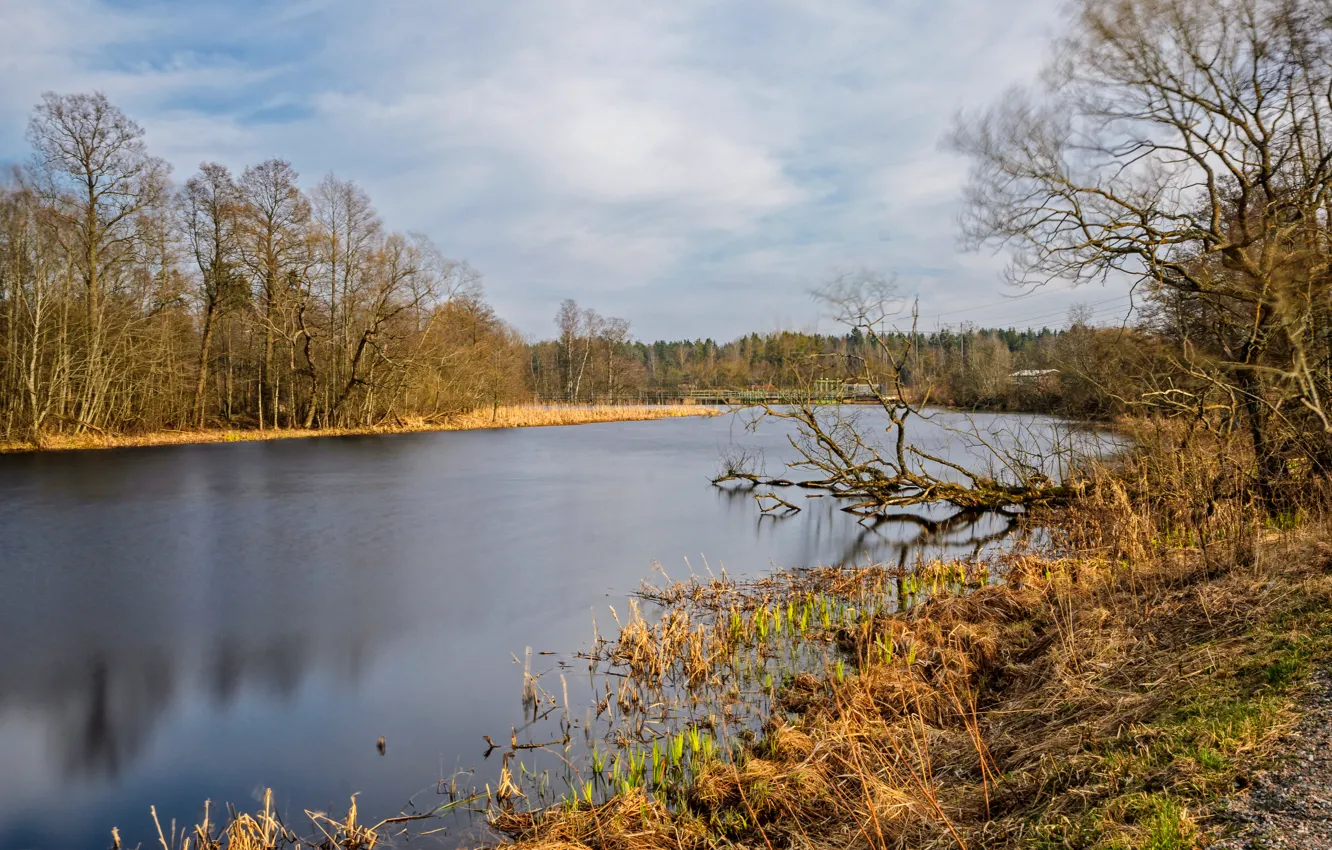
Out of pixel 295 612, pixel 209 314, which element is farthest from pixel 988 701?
pixel 209 314

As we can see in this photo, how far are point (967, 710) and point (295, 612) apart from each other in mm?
7657

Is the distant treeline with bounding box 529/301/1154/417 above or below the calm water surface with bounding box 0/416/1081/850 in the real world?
above

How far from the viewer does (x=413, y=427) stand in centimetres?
4044

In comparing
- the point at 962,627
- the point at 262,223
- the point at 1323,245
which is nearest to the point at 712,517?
the point at 962,627

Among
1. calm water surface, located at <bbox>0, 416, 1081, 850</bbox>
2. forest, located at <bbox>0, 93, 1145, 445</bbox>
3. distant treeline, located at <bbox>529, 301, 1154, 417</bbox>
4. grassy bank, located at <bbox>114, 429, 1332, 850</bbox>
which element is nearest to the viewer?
grassy bank, located at <bbox>114, 429, 1332, 850</bbox>

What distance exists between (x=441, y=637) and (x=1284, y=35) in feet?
37.4

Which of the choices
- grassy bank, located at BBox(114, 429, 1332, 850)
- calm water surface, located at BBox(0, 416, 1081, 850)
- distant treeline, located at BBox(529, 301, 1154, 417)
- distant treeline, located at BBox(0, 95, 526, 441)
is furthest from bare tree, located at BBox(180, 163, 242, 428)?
grassy bank, located at BBox(114, 429, 1332, 850)

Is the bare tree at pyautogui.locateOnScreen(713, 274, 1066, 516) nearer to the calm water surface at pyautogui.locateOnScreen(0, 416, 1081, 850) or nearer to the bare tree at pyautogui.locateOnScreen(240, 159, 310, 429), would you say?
the calm water surface at pyautogui.locateOnScreen(0, 416, 1081, 850)

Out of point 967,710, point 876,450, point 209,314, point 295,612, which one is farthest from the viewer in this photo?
point 209,314

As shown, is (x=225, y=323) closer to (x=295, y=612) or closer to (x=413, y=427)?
(x=413, y=427)

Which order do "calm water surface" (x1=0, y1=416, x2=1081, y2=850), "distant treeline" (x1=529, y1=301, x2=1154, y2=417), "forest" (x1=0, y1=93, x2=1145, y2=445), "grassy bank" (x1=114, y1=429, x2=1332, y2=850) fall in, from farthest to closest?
1. "forest" (x1=0, y1=93, x2=1145, y2=445)
2. "distant treeline" (x1=529, y1=301, x2=1154, y2=417)
3. "calm water surface" (x1=0, y1=416, x2=1081, y2=850)
4. "grassy bank" (x1=114, y1=429, x2=1332, y2=850)

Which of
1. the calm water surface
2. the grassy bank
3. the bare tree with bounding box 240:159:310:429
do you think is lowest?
the calm water surface

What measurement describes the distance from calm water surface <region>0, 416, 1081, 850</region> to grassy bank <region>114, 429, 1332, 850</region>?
85 centimetres

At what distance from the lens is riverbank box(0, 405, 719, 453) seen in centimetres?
2694
